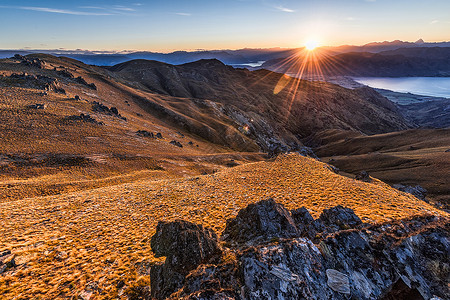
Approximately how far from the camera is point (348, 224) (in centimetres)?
1267

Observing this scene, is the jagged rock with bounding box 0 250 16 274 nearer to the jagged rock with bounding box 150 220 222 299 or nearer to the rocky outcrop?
the jagged rock with bounding box 150 220 222 299

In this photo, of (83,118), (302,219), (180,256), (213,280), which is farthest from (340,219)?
(83,118)

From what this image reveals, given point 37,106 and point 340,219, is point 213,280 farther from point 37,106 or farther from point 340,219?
point 37,106

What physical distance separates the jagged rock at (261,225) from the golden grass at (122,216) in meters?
2.71

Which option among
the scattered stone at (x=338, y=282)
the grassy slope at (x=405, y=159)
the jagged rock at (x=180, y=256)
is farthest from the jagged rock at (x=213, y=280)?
the grassy slope at (x=405, y=159)

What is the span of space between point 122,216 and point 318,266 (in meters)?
17.6

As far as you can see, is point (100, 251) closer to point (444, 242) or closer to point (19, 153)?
point (444, 242)

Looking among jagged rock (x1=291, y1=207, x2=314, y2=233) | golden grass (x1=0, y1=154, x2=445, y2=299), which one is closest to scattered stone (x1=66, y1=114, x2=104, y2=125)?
golden grass (x1=0, y1=154, x2=445, y2=299)

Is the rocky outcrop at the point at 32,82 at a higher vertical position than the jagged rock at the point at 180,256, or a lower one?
higher

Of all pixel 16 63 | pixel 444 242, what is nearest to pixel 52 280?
pixel 444 242

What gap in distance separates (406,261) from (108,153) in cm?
5249

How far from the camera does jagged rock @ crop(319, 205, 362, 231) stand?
41.0 ft

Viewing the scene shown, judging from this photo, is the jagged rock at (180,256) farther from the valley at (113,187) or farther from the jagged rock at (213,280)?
the valley at (113,187)

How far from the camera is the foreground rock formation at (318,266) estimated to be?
7.31 metres
